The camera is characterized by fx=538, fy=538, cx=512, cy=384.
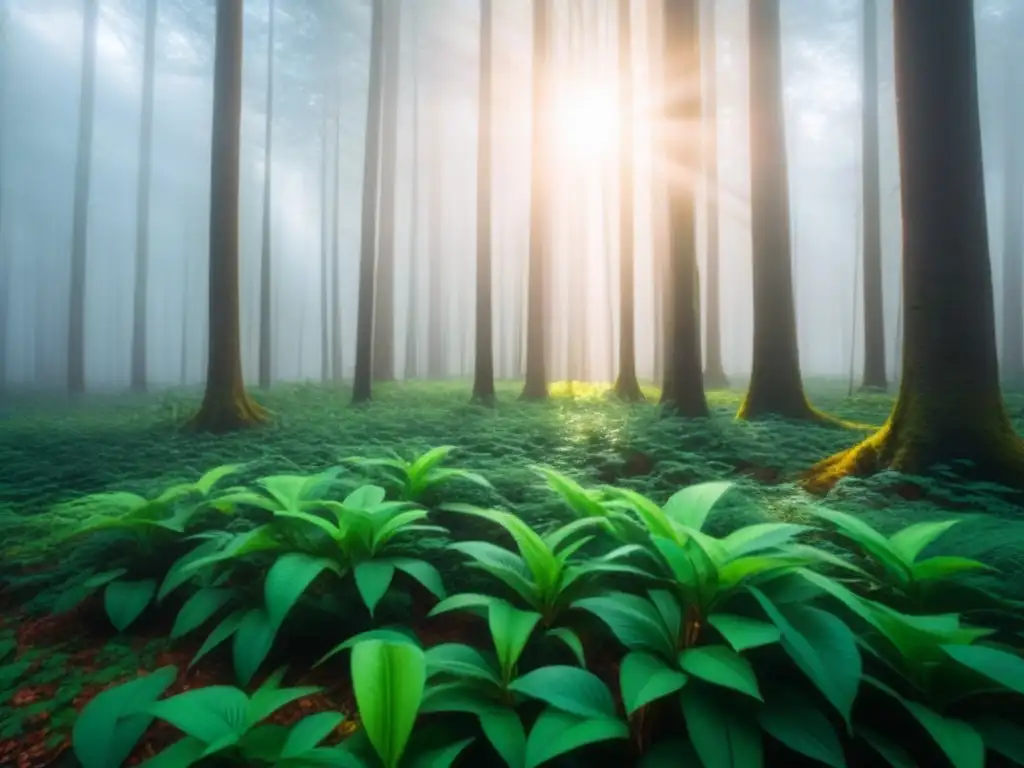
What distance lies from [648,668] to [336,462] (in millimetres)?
5406

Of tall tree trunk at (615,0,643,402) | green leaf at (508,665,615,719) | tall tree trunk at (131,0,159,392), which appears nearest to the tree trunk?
tall tree trunk at (615,0,643,402)

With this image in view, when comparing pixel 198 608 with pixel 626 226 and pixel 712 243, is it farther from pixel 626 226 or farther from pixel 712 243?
pixel 712 243

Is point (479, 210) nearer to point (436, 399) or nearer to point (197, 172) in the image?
point (436, 399)

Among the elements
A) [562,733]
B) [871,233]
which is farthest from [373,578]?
[871,233]

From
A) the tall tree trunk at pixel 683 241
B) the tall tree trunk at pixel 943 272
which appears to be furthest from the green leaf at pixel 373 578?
the tall tree trunk at pixel 683 241

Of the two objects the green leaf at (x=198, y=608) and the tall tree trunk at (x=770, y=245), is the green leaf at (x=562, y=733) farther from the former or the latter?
the tall tree trunk at (x=770, y=245)

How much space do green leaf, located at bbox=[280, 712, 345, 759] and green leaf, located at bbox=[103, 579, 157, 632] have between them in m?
1.70

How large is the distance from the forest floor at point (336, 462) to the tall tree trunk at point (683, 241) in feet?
2.01

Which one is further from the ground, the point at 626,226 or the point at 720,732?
the point at 626,226

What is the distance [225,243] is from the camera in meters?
9.09

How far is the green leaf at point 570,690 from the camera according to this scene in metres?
1.79

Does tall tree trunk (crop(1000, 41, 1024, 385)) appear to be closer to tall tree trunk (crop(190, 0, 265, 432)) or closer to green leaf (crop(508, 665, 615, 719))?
tall tree trunk (crop(190, 0, 265, 432))

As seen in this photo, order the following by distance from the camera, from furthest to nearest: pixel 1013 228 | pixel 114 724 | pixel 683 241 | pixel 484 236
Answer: pixel 1013 228, pixel 484 236, pixel 683 241, pixel 114 724

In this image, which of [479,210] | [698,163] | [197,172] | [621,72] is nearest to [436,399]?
[479,210]
